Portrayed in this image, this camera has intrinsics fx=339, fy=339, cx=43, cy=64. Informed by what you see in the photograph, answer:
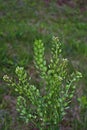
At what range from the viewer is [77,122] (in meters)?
4.62

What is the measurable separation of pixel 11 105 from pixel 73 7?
14.8ft

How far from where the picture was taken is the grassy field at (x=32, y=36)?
4.80m

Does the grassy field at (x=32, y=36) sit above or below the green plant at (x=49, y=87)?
below

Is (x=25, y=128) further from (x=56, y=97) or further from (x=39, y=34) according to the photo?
(x=39, y=34)

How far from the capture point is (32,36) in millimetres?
6496

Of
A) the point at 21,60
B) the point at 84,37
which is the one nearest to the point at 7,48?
the point at 21,60

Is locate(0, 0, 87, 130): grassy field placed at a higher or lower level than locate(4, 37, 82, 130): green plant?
lower

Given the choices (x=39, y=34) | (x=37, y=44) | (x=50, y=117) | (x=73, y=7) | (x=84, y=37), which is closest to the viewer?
(x=37, y=44)

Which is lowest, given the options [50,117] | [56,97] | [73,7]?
[73,7]

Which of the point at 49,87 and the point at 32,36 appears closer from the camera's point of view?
the point at 49,87

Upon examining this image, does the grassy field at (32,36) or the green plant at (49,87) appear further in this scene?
the grassy field at (32,36)

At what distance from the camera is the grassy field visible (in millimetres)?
4797

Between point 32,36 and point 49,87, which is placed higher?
point 49,87

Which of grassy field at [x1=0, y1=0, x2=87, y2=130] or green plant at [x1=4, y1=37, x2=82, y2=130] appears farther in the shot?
grassy field at [x1=0, y1=0, x2=87, y2=130]
